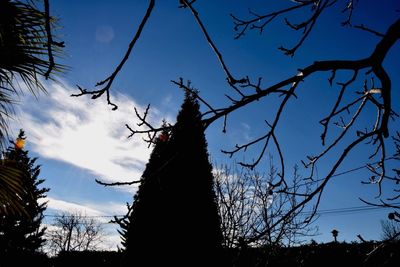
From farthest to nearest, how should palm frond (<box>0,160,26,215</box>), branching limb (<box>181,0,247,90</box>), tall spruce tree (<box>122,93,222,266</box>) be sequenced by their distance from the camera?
tall spruce tree (<box>122,93,222,266</box>) < palm frond (<box>0,160,26,215</box>) < branching limb (<box>181,0,247,90</box>)

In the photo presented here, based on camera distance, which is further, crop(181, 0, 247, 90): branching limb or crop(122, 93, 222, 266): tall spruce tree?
crop(122, 93, 222, 266): tall spruce tree

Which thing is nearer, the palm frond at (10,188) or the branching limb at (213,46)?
the branching limb at (213,46)

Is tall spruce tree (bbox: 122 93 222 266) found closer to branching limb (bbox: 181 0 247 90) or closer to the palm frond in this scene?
→ the palm frond

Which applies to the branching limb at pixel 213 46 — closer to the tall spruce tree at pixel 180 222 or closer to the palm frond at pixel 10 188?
the palm frond at pixel 10 188

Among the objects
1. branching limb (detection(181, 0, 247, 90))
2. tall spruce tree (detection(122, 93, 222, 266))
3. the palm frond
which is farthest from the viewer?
tall spruce tree (detection(122, 93, 222, 266))

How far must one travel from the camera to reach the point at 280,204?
8625 mm

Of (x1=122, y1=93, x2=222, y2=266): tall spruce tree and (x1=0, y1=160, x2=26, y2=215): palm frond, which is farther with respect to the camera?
(x1=122, y1=93, x2=222, y2=266): tall spruce tree

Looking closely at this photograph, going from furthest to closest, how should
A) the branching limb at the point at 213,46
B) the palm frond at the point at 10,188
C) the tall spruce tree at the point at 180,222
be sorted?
the tall spruce tree at the point at 180,222
the palm frond at the point at 10,188
the branching limb at the point at 213,46

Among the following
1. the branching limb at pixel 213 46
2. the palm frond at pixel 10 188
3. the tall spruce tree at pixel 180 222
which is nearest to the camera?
the branching limb at pixel 213 46

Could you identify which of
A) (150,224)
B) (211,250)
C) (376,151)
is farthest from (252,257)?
(376,151)

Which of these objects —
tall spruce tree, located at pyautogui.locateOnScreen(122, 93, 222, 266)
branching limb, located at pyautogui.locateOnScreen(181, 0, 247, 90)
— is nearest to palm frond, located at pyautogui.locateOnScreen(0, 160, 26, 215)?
branching limb, located at pyautogui.locateOnScreen(181, 0, 247, 90)

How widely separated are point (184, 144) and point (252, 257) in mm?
7870

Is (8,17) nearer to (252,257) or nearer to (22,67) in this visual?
(22,67)

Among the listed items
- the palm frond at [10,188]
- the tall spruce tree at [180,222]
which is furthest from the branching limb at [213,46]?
the tall spruce tree at [180,222]
